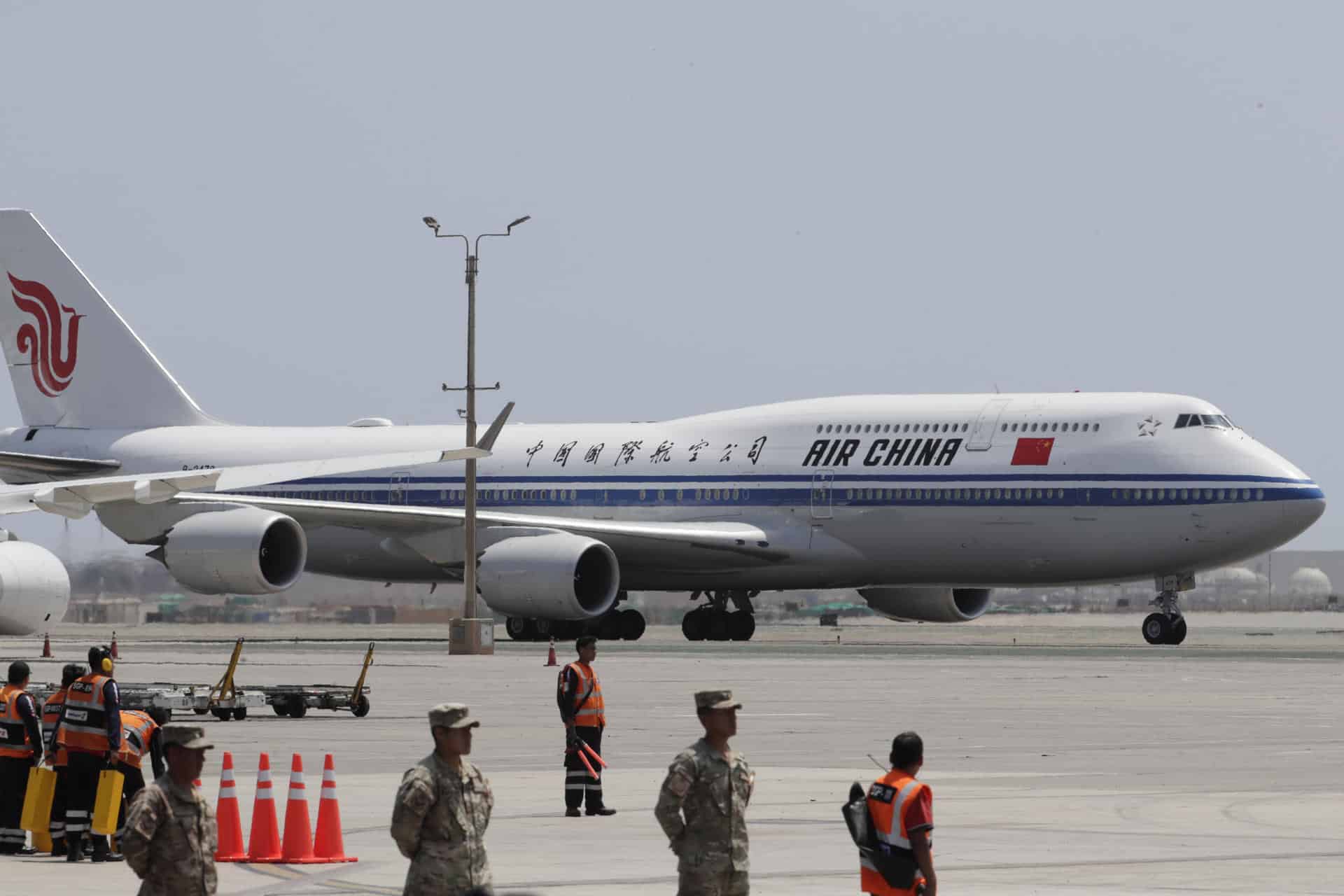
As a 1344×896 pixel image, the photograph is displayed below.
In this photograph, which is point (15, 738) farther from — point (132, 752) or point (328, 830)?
point (328, 830)

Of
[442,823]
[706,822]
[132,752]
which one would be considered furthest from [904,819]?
[132,752]

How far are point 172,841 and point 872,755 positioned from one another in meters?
12.7

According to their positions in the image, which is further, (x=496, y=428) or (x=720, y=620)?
(x=720, y=620)

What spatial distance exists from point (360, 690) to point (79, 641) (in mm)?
31545

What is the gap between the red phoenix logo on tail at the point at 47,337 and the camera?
61.4 meters

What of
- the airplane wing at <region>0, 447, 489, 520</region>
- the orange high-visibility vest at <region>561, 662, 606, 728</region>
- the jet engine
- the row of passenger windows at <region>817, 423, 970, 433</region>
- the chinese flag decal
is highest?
the row of passenger windows at <region>817, 423, 970, 433</region>

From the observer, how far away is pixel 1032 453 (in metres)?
48.3

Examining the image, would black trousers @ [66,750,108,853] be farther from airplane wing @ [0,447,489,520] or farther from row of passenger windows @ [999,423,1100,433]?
row of passenger windows @ [999,423,1100,433]

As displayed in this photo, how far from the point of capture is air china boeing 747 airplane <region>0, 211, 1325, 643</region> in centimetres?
4762

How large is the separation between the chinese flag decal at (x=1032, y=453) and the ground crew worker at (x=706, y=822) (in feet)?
123

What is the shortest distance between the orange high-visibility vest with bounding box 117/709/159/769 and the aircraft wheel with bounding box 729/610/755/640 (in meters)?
38.0

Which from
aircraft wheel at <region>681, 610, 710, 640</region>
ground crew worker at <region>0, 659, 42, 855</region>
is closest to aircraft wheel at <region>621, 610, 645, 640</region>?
aircraft wheel at <region>681, 610, 710, 640</region>

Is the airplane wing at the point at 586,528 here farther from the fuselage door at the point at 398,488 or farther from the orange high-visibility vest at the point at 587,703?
the orange high-visibility vest at the point at 587,703

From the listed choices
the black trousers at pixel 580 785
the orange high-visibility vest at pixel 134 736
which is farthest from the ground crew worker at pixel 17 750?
the black trousers at pixel 580 785
